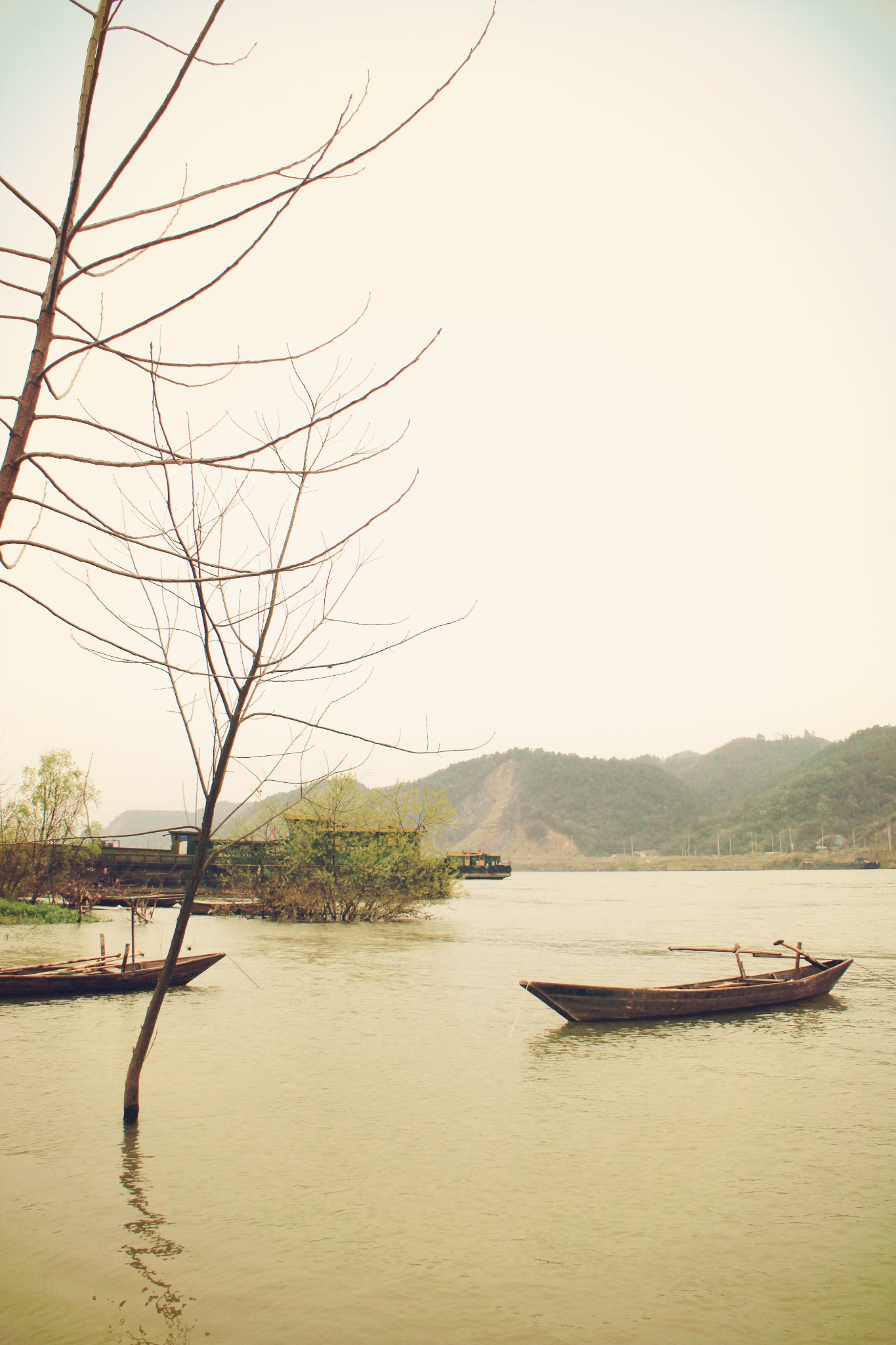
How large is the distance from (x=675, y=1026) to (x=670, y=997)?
35.1 inches

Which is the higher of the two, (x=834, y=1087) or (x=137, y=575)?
(x=137, y=575)

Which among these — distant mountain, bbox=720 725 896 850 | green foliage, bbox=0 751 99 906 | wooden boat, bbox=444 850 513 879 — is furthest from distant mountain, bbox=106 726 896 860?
green foliage, bbox=0 751 99 906

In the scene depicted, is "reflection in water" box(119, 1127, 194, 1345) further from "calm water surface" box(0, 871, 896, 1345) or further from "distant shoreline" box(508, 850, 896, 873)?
"distant shoreline" box(508, 850, 896, 873)

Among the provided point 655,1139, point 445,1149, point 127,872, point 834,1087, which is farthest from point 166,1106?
point 127,872

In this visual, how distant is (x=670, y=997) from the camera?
608 inches

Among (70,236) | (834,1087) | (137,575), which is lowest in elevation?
(834,1087)

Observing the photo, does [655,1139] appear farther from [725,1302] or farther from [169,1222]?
[169,1222]

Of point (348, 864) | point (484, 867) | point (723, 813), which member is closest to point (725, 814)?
point (723, 813)

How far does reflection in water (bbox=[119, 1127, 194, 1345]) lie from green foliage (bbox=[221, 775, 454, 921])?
28203mm

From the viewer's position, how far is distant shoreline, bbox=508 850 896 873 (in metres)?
126

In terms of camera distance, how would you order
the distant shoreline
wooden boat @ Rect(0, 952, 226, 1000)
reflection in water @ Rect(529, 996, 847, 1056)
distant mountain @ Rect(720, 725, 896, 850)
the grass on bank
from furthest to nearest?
distant mountain @ Rect(720, 725, 896, 850) < the distant shoreline < the grass on bank < wooden boat @ Rect(0, 952, 226, 1000) < reflection in water @ Rect(529, 996, 847, 1056)

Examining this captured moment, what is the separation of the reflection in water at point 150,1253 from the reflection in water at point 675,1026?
706 centimetres

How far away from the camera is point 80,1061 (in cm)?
1266

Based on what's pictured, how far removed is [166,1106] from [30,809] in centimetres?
3325
